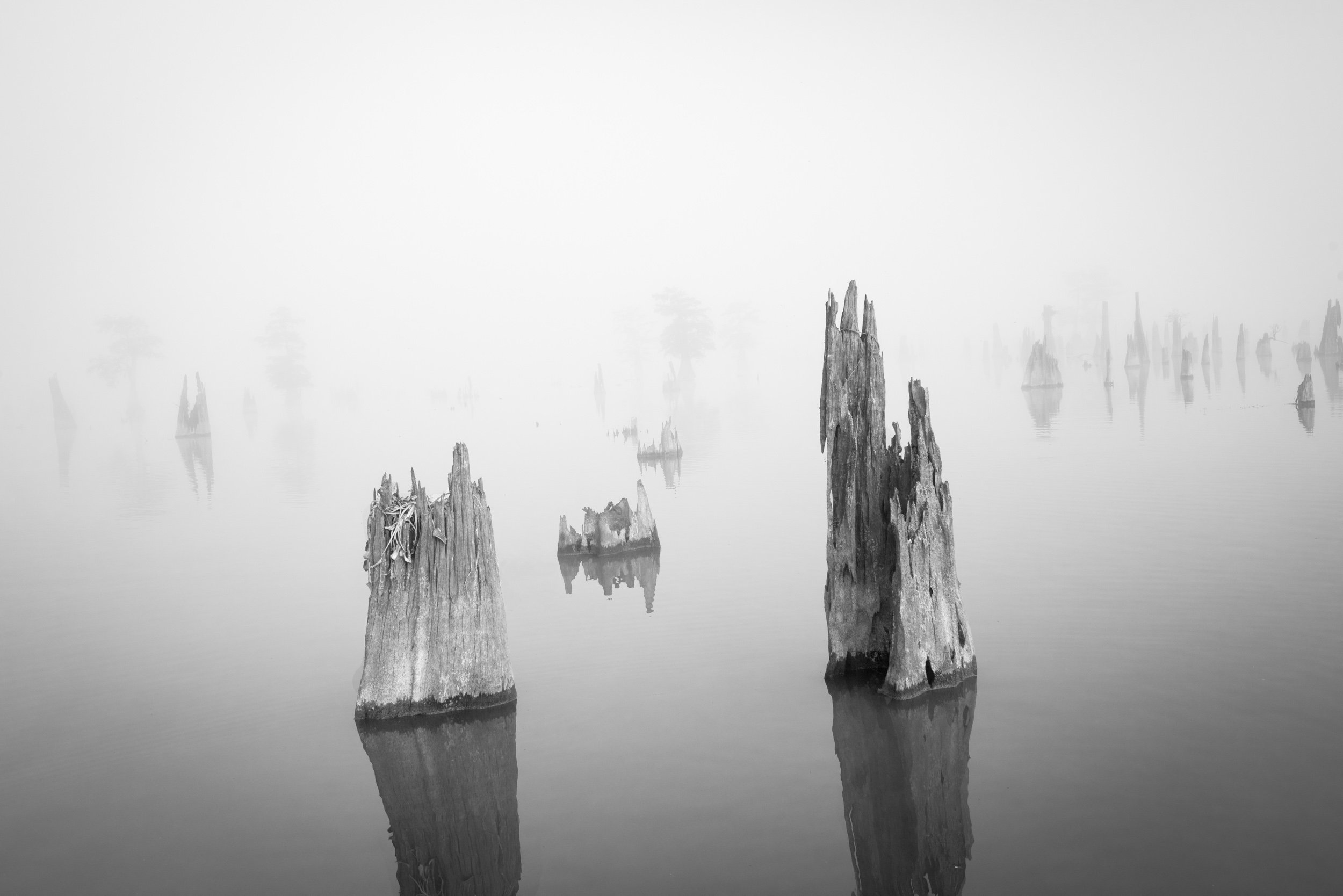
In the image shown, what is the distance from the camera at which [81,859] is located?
661cm

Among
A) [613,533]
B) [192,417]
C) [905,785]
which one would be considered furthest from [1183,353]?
[192,417]

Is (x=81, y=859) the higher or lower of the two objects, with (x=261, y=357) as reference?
lower

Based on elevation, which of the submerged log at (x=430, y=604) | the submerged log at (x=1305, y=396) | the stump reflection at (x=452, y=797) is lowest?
the stump reflection at (x=452, y=797)

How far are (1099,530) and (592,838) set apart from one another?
1095 centimetres

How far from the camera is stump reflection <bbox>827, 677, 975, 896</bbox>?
5957 mm

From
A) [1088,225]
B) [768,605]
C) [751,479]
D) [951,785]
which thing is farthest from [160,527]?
[1088,225]

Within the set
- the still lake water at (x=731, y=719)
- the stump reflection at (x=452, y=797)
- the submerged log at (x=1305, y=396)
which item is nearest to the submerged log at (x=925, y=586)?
the still lake water at (x=731, y=719)

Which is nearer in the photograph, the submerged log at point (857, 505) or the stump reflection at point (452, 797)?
the stump reflection at point (452, 797)

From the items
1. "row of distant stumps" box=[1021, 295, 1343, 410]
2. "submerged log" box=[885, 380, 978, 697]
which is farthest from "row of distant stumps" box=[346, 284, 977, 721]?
"row of distant stumps" box=[1021, 295, 1343, 410]

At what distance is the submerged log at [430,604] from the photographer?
8438mm

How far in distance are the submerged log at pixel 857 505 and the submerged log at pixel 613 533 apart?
21.4ft

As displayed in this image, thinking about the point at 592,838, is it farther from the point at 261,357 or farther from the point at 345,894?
the point at 261,357

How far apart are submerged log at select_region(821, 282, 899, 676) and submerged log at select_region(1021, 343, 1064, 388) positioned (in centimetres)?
4075

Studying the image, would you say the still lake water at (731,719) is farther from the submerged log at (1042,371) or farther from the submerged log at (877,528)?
the submerged log at (1042,371)
